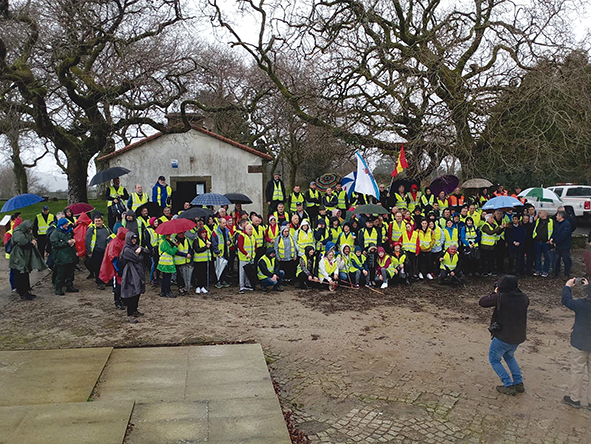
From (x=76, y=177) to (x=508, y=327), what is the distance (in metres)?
16.2

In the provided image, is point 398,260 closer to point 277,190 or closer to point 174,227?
point 277,190

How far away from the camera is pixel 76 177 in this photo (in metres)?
18.2

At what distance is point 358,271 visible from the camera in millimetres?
12289

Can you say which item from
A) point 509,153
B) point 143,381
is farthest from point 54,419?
point 509,153

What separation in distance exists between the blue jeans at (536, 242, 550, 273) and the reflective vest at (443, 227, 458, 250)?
2494 millimetres

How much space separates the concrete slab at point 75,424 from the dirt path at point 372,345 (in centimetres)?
199

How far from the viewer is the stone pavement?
5.28 m

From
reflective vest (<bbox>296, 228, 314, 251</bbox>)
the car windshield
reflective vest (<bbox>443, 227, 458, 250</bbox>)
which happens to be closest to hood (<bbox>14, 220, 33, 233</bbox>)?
reflective vest (<bbox>296, 228, 314, 251</bbox>)

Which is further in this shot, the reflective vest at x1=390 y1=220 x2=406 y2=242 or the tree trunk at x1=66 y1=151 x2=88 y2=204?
the tree trunk at x1=66 y1=151 x2=88 y2=204

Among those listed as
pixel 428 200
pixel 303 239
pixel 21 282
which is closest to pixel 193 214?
pixel 303 239

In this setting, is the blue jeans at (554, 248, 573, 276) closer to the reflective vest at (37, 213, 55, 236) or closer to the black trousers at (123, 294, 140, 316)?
the black trousers at (123, 294, 140, 316)

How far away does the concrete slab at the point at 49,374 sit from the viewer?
611cm

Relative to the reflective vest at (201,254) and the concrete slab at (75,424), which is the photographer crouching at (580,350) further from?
the reflective vest at (201,254)

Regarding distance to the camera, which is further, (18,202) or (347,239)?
(347,239)
